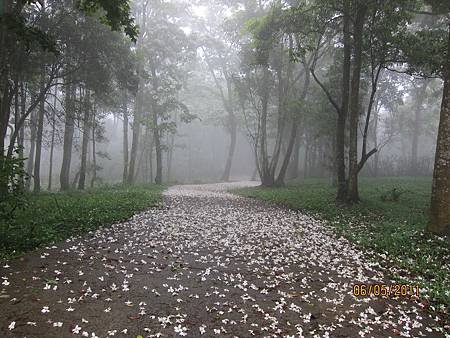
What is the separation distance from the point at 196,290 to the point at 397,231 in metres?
6.92

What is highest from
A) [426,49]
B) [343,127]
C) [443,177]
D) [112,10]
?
[426,49]

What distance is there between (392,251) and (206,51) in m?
32.9

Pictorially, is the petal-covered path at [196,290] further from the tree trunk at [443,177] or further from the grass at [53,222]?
the tree trunk at [443,177]

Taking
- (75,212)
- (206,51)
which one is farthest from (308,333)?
(206,51)

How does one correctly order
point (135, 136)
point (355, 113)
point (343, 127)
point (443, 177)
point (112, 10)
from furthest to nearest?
point (135, 136) → point (343, 127) → point (355, 113) → point (443, 177) → point (112, 10)

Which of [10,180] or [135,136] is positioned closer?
[10,180]

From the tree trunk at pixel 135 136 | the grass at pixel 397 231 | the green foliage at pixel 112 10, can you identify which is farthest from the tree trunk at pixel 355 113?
the tree trunk at pixel 135 136

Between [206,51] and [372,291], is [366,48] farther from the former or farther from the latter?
[206,51]

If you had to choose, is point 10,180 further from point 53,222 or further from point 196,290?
point 196,290

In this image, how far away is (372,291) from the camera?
19.9 feet
